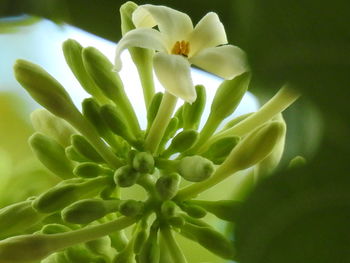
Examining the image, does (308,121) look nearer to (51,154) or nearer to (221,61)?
(221,61)

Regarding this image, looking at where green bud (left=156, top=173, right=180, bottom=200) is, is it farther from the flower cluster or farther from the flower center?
the flower center

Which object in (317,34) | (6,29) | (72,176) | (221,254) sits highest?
(6,29)

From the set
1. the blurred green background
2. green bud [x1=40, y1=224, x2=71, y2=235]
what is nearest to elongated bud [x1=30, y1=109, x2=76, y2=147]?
green bud [x1=40, y1=224, x2=71, y2=235]

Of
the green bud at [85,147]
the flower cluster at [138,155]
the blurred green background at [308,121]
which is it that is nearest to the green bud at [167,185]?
the flower cluster at [138,155]

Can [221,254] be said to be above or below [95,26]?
below

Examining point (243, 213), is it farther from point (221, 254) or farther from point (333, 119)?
point (221, 254)

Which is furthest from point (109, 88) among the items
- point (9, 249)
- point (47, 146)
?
point (9, 249)

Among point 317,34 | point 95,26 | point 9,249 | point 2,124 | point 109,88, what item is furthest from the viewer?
point 2,124
